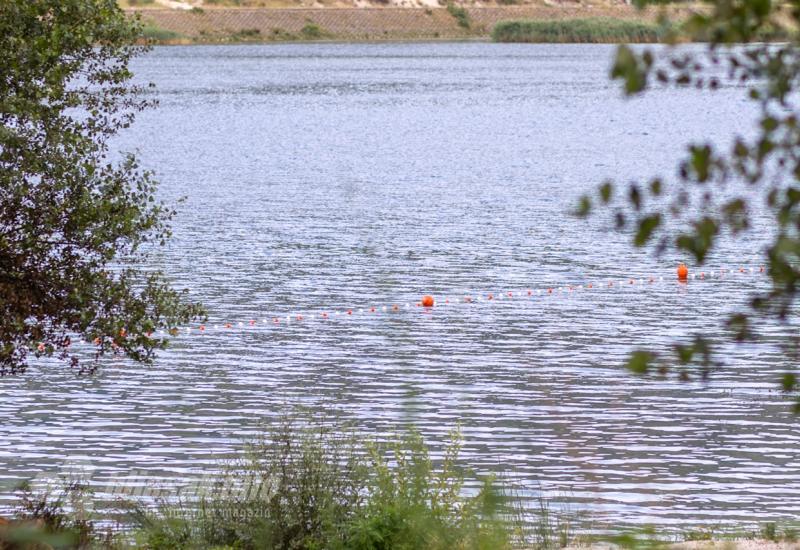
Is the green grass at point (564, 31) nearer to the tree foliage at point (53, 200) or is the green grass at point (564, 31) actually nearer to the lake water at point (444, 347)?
the lake water at point (444, 347)

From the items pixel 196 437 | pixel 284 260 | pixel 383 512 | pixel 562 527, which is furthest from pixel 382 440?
pixel 284 260

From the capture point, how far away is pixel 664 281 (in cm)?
3119

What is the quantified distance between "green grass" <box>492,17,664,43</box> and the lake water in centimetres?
9239

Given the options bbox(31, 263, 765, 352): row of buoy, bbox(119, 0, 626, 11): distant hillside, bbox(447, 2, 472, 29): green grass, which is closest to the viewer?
bbox(31, 263, 765, 352): row of buoy

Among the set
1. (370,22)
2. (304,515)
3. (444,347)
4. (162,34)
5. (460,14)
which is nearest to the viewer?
(304,515)

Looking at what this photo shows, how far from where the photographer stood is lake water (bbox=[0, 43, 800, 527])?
54.7ft

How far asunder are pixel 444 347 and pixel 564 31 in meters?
146

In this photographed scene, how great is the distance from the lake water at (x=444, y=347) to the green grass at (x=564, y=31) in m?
92.4

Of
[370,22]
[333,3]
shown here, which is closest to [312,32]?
[333,3]

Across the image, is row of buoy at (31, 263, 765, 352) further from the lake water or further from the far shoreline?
the far shoreline

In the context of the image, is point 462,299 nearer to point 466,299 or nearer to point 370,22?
point 466,299

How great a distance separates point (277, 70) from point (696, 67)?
404 feet

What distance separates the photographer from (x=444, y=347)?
2450 cm

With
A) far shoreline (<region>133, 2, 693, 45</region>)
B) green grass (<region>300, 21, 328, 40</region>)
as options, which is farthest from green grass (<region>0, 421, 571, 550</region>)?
green grass (<region>300, 21, 328, 40</region>)
